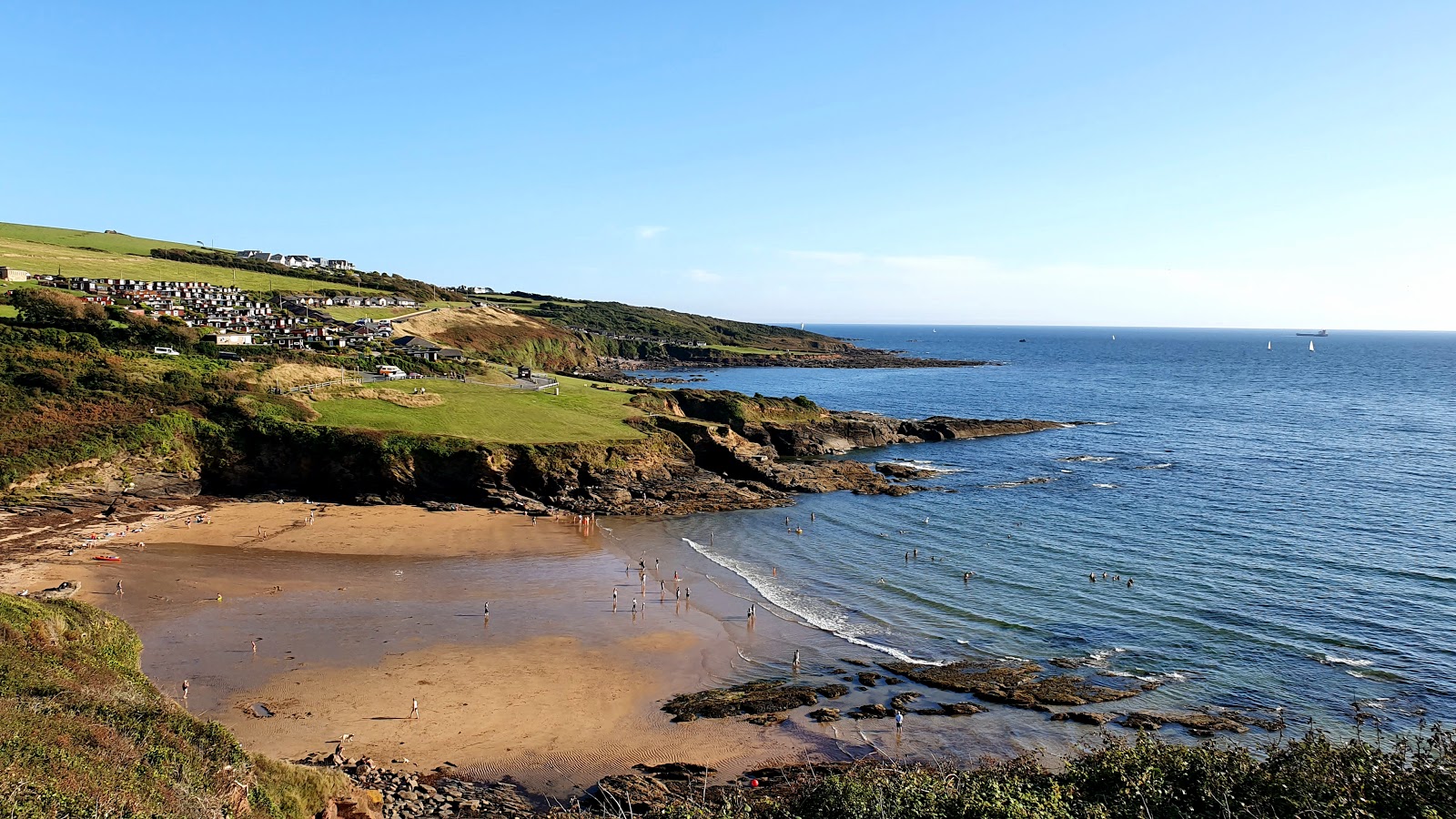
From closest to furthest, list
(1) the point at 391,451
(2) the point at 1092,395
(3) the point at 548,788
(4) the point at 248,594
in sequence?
(3) the point at 548,788
(4) the point at 248,594
(1) the point at 391,451
(2) the point at 1092,395

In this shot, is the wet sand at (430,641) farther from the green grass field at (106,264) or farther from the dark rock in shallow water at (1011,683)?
the green grass field at (106,264)

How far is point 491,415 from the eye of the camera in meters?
59.8

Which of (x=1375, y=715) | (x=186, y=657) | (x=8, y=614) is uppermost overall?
(x=8, y=614)

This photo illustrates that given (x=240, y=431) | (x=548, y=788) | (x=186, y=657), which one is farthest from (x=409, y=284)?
(x=548, y=788)

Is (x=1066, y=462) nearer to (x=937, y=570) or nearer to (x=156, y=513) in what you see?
(x=937, y=570)

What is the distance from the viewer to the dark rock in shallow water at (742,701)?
2703 centimetres

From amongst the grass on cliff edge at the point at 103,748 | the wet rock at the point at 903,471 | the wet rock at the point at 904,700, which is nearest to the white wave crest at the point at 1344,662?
the wet rock at the point at 904,700

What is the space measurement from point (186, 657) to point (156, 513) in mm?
21035

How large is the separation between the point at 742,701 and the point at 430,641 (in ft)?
43.2

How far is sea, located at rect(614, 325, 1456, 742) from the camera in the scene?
1205 inches

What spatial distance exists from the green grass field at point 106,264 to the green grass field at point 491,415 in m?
65.1

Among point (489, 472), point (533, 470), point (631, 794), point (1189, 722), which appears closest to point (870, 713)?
point (631, 794)

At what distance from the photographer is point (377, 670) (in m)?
29.2

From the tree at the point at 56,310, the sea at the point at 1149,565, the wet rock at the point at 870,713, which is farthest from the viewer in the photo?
the tree at the point at 56,310
